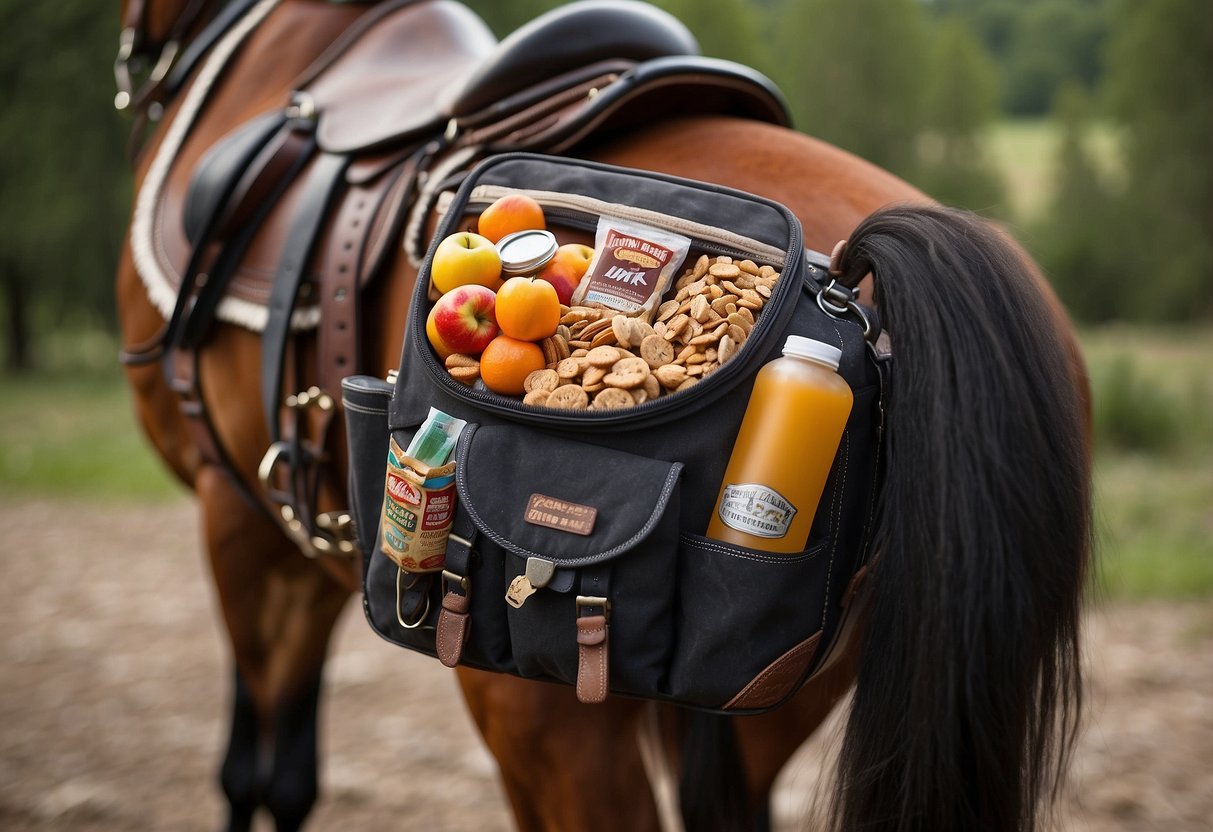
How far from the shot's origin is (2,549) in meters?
5.27

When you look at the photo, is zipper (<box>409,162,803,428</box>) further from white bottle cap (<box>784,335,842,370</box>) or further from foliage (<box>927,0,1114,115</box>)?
foliage (<box>927,0,1114,115</box>)

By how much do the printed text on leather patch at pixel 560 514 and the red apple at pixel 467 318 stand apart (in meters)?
0.19

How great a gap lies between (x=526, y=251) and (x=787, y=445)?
14.9 inches

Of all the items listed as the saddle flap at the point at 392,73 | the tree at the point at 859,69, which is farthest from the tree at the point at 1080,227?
the saddle flap at the point at 392,73

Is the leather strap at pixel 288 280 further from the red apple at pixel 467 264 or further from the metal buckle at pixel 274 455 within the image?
the red apple at pixel 467 264

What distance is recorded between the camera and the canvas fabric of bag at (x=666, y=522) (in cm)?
102

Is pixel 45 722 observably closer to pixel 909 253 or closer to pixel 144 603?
pixel 144 603

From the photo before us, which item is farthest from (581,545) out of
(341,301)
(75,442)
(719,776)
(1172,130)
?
(1172,130)

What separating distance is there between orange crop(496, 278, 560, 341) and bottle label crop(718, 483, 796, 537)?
0.28m

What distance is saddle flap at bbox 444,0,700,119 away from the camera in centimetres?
148

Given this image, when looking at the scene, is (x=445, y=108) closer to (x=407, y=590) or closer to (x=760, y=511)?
(x=407, y=590)

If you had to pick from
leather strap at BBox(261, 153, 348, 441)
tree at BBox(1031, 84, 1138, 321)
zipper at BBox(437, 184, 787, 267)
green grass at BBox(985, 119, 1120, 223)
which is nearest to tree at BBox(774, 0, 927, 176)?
green grass at BBox(985, 119, 1120, 223)

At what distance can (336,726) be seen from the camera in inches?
132

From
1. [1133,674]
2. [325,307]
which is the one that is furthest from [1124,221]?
[325,307]
